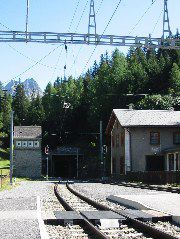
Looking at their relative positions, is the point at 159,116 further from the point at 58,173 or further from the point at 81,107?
the point at 81,107

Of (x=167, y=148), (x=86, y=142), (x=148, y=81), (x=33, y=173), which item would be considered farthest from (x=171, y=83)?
(x=167, y=148)

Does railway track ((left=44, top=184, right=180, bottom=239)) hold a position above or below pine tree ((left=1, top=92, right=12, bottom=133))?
below

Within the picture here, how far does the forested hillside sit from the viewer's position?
85500 millimetres

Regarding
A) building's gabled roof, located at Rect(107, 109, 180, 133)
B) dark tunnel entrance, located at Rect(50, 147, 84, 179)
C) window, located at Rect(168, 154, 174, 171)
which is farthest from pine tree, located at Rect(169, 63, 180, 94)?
window, located at Rect(168, 154, 174, 171)

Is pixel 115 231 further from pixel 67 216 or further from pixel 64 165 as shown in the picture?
pixel 64 165

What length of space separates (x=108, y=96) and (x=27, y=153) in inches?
931

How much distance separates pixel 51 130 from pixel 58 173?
81.0 feet

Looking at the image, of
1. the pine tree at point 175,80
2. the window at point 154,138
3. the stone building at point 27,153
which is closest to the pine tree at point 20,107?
the stone building at point 27,153

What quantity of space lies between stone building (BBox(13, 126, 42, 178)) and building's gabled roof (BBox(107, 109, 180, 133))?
24757mm

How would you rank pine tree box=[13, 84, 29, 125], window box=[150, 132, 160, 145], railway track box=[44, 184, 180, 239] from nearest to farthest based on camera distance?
railway track box=[44, 184, 180, 239]
window box=[150, 132, 160, 145]
pine tree box=[13, 84, 29, 125]

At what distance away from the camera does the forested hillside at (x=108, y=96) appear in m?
85.5

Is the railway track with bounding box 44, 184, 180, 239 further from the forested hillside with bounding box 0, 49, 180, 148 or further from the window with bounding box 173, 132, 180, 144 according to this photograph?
the forested hillside with bounding box 0, 49, 180, 148

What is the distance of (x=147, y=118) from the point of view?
50.8m

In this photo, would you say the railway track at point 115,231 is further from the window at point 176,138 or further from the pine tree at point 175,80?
the pine tree at point 175,80
